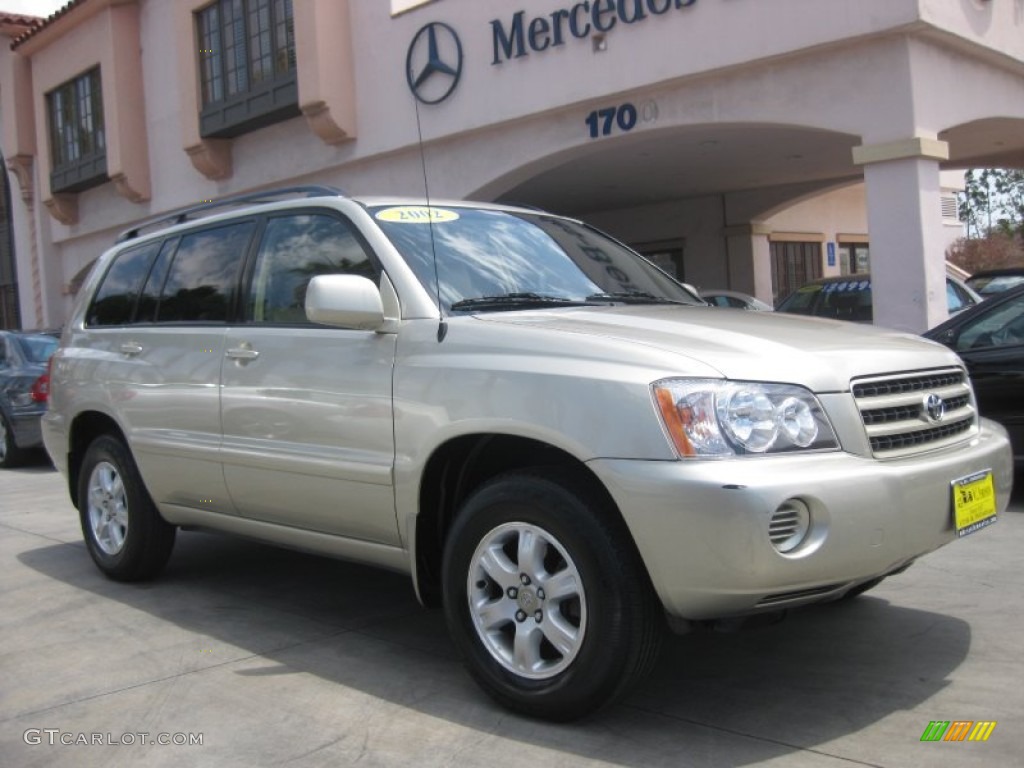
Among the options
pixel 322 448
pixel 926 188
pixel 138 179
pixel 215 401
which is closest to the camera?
pixel 322 448

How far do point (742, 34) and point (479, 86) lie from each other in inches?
154

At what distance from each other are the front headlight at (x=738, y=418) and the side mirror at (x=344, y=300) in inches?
48.2

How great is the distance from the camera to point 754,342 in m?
3.39

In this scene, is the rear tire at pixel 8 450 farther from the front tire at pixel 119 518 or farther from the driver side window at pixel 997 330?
the driver side window at pixel 997 330

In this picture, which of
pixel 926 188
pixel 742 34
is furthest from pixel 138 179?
pixel 926 188

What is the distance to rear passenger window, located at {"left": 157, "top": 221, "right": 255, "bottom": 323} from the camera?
4.90 m

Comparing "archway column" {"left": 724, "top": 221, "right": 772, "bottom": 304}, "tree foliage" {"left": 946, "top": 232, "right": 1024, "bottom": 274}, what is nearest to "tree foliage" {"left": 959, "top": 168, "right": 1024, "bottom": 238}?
"tree foliage" {"left": 946, "top": 232, "right": 1024, "bottom": 274}

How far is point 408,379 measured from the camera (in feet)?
12.6

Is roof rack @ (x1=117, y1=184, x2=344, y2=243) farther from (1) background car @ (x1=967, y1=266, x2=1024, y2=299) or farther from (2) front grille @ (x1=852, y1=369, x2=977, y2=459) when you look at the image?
(1) background car @ (x1=967, y1=266, x2=1024, y2=299)

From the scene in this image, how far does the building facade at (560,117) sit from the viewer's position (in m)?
10.8

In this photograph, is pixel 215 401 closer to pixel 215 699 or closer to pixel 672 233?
pixel 215 699

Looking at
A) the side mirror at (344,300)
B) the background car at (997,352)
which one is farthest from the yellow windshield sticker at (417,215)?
the background car at (997,352)

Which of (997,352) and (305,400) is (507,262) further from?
(997,352)

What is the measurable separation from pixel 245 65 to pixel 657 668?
51.4 ft
